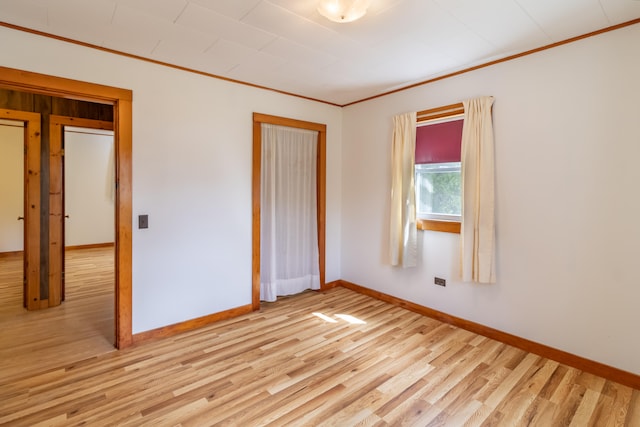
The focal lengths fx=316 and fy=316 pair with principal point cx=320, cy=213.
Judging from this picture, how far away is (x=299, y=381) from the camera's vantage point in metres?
2.31

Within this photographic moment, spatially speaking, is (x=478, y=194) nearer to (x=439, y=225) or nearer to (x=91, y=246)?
(x=439, y=225)

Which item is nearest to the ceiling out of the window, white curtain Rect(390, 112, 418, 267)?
the window

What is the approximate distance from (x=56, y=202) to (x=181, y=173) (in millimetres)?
1878

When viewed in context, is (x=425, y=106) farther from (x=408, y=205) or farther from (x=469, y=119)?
(x=408, y=205)

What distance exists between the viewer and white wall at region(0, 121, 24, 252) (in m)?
6.10

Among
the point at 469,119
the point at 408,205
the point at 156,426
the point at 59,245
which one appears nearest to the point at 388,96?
the point at 469,119

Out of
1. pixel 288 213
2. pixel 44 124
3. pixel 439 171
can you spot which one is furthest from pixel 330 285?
pixel 44 124

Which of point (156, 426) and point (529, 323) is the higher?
point (529, 323)

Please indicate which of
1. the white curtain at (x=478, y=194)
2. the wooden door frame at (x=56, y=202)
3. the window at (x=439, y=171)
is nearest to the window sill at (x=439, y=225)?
the window at (x=439, y=171)

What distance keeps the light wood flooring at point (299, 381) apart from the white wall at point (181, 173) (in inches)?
17.9

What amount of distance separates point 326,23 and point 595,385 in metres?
3.21

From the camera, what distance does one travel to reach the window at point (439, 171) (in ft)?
10.8

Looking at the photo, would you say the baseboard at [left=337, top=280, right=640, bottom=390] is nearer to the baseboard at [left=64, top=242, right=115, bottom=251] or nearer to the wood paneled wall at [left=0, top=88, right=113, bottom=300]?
the wood paneled wall at [left=0, top=88, right=113, bottom=300]

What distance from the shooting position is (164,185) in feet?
9.77
